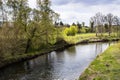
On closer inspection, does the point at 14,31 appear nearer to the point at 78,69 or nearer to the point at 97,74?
the point at 78,69

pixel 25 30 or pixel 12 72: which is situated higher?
pixel 25 30

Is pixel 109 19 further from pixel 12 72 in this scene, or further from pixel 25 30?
pixel 12 72

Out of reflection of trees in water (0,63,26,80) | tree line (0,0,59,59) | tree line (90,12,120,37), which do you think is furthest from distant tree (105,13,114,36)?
reflection of trees in water (0,63,26,80)

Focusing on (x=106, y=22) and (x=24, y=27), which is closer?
(x=24, y=27)

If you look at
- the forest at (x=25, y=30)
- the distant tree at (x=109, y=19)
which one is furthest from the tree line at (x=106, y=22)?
the forest at (x=25, y=30)

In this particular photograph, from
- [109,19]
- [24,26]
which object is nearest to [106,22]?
[109,19]

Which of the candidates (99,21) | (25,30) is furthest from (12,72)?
(99,21)

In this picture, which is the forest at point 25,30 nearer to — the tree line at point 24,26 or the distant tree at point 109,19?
the tree line at point 24,26

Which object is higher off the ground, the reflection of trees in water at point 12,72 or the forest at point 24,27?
the forest at point 24,27

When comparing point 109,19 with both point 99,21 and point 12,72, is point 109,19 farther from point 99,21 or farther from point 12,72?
point 12,72

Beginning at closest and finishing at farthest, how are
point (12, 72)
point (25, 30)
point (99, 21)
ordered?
point (12, 72)
point (25, 30)
point (99, 21)

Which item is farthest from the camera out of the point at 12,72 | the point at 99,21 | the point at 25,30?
the point at 99,21

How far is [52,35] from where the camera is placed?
53.7 meters

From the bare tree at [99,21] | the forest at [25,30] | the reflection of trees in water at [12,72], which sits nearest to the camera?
the reflection of trees in water at [12,72]
